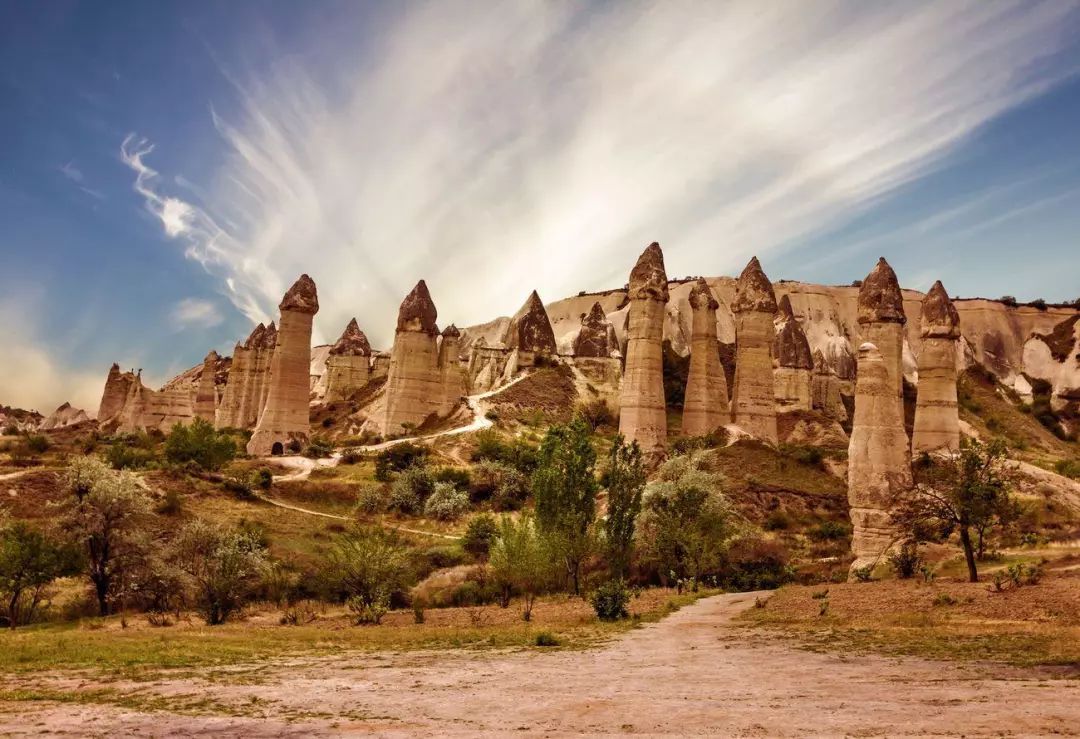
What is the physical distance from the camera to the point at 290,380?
149 feet

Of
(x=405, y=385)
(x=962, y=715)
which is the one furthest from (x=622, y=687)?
(x=405, y=385)

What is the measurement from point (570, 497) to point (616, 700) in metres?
14.8

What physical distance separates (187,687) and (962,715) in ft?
29.2

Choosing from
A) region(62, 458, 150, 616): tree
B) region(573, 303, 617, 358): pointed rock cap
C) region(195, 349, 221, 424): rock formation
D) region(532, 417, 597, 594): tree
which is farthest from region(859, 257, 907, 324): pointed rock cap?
region(195, 349, 221, 424): rock formation

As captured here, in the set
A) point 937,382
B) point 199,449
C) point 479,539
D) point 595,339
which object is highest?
point 595,339

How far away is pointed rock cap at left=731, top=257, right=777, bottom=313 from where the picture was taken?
41875mm

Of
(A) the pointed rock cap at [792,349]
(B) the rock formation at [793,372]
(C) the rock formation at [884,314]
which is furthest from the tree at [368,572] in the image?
(A) the pointed rock cap at [792,349]

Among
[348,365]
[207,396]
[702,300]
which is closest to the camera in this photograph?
[702,300]

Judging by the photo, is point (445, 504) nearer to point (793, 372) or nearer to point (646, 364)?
point (646, 364)

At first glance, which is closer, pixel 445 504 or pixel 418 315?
pixel 445 504

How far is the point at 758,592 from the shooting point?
24.3 metres

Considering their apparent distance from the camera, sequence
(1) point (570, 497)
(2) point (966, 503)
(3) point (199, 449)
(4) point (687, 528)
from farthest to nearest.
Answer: (3) point (199, 449) < (4) point (687, 528) < (1) point (570, 497) < (2) point (966, 503)

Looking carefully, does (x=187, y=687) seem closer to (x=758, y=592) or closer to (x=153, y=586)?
(x=153, y=586)

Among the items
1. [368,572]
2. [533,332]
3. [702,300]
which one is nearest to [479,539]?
[368,572]
